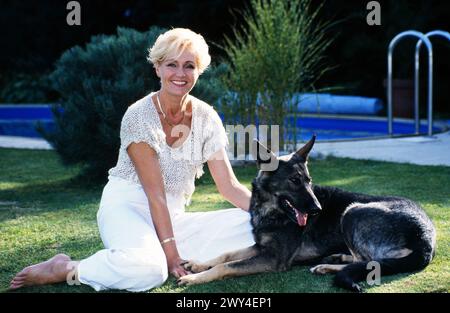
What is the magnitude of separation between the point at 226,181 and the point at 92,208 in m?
2.10

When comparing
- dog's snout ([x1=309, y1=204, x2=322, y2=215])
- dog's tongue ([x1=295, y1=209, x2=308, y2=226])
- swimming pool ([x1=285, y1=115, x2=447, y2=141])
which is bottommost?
swimming pool ([x1=285, y1=115, x2=447, y2=141])

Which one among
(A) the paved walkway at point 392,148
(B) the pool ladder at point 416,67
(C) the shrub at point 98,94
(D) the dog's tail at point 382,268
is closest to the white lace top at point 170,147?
(D) the dog's tail at point 382,268

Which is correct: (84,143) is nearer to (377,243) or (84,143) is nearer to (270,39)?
(270,39)

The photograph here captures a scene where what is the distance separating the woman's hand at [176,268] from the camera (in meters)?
4.10

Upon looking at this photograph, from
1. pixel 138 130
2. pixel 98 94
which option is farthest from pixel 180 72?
pixel 98 94

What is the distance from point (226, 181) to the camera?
4.61 m

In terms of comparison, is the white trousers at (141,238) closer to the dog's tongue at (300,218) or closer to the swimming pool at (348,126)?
the dog's tongue at (300,218)

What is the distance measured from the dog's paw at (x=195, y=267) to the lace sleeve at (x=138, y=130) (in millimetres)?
749

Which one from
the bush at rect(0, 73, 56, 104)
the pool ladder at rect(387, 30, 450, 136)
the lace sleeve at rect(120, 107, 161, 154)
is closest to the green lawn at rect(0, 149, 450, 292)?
the lace sleeve at rect(120, 107, 161, 154)

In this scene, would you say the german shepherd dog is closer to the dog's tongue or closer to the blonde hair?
the dog's tongue

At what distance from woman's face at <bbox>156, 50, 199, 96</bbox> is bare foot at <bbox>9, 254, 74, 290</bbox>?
1291 millimetres

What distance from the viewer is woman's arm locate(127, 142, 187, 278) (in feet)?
13.8
